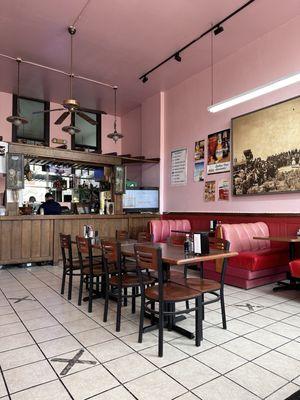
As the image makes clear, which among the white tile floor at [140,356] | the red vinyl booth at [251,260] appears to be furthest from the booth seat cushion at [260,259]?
the white tile floor at [140,356]

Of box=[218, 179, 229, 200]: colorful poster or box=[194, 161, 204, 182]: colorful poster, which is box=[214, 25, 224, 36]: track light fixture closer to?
box=[194, 161, 204, 182]: colorful poster

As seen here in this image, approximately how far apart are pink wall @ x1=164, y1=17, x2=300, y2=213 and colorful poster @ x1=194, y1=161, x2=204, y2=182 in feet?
0.49

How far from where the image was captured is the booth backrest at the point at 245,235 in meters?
5.17

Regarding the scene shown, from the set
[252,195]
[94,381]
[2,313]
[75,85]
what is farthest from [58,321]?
[75,85]

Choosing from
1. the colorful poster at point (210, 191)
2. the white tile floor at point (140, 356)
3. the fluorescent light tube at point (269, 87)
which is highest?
→ the fluorescent light tube at point (269, 87)

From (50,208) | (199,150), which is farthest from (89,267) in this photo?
(199,150)

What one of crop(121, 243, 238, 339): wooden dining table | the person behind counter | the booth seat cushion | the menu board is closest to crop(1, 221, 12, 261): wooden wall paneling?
the person behind counter

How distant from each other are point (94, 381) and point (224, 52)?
6634 mm

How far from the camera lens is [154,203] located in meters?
8.56

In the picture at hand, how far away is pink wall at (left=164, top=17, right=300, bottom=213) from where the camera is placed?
5492 mm

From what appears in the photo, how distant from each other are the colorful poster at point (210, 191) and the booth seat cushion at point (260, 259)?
207cm

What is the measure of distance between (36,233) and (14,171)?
1471 mm

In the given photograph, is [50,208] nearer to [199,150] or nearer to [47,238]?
[47,238]

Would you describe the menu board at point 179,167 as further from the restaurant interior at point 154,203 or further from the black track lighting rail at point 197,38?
the black track lighting rail at point 197,38
